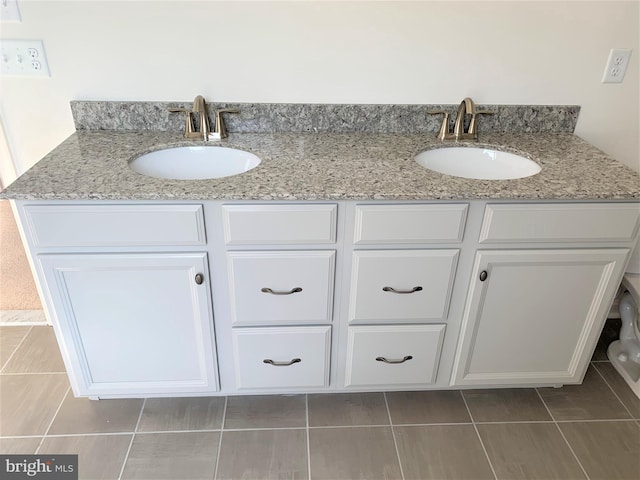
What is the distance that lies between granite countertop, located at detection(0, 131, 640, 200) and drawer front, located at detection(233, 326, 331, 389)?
0.47m

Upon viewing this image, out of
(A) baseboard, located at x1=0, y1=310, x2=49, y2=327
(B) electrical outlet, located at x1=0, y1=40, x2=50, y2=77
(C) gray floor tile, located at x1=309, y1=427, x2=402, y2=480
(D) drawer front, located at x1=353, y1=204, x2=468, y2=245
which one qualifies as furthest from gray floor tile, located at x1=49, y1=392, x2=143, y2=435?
(B) electrical outlet, located at x1=0, y1=40, x2=50, y2=77

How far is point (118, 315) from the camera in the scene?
138 cm

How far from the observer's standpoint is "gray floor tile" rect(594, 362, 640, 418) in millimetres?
1681

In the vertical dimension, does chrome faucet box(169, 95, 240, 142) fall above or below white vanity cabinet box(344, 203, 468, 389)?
above

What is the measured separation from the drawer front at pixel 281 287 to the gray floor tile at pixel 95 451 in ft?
1.84

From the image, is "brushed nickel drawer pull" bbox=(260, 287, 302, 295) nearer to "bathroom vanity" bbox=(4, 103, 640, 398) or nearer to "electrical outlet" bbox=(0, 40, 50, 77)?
"bathroom vanity" bbox=(4, 103, 640, 398)

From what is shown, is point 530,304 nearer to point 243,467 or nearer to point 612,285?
point 612,285

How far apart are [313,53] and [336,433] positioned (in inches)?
49.2

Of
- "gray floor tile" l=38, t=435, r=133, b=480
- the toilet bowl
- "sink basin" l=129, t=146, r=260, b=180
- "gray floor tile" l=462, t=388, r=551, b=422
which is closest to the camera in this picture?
"gray floor tile" l=38, t=435, r=133, b=480

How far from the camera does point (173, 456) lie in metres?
1.47

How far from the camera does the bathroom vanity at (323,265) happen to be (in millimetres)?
1229

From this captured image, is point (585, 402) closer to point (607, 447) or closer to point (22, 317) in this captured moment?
point (607, 447)

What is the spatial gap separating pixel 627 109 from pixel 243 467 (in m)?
1.79

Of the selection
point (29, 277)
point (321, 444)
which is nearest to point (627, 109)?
point (321, 444)
